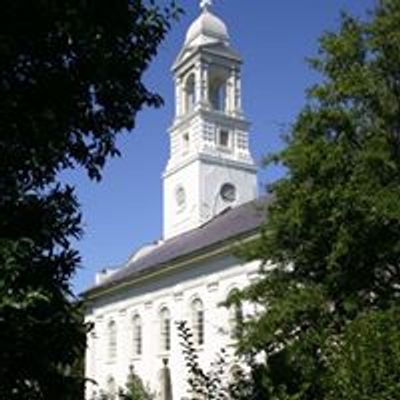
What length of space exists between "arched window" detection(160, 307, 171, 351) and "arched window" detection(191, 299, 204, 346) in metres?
3.44

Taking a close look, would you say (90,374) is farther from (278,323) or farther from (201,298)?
(278,323)

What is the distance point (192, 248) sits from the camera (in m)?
47.3

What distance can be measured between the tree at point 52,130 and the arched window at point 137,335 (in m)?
41.3

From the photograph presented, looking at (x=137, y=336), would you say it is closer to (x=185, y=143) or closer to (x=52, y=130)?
(x=185, y=143)

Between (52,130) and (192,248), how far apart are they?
36982mm

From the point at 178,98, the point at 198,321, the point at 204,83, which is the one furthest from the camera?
the point at 178,98

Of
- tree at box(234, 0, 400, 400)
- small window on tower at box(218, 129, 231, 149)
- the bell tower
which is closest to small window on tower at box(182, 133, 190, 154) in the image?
the bell tower

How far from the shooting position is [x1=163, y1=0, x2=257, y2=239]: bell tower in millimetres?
64500

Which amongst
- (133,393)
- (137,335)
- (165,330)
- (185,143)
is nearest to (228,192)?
(185,143)

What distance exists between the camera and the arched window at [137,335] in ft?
171

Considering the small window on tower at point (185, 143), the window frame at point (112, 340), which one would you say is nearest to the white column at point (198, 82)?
the small window on tower at point (185, 143)

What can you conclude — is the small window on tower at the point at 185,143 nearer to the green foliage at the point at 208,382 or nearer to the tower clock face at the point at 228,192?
the tower clock face at the point at 228,192

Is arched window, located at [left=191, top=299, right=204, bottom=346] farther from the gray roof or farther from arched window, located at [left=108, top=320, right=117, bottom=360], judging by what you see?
arched window, located at [left=108, top=320, right=117, bottom=360]

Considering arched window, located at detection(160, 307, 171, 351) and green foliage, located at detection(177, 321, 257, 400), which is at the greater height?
arched window, located at detection(160, 307, 171, 351)
